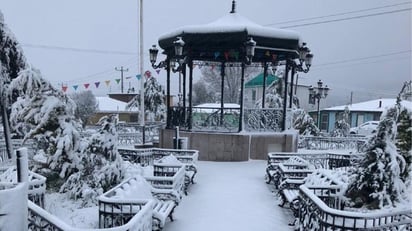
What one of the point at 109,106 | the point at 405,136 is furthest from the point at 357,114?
the point at 109,106

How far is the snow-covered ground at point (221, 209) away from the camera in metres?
4.91

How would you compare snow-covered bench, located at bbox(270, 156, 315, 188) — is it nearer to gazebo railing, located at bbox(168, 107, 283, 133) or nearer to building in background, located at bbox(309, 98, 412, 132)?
gazebo railing, located at bbox(168, 107, 283, 133)

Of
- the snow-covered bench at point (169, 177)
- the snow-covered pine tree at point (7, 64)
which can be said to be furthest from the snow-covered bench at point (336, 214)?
the snow-covered pine tree at point (7, 64)

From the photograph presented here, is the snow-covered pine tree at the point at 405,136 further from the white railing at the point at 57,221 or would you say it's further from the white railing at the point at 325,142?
the white railing at the point at 325,142

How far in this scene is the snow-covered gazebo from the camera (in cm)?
1008

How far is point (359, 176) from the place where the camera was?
15.6 ft

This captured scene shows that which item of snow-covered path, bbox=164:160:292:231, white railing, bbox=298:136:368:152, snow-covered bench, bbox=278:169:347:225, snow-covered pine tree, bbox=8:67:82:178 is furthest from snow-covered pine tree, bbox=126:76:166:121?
snow-covered bench, bbox=278:169:347:225

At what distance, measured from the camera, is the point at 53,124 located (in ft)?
23.4

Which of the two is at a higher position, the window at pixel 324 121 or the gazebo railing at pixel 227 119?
the gazebo railing at pixel 227 119

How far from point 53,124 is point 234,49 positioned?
661 cm

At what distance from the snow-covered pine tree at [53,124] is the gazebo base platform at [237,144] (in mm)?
4589

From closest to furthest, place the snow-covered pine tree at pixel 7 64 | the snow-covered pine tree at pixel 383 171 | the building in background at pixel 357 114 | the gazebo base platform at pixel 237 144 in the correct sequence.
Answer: the snow-covered pine tree at pixel 383 171, the snow-covered pine tree at pixel 7 64, the gazebo base platform at pixel 237 144, the building in background at pixel 357 114

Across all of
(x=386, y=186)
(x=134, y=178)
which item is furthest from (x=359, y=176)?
(x=134, y=178)

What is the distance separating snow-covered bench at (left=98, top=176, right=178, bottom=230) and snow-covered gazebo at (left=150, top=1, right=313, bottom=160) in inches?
228
